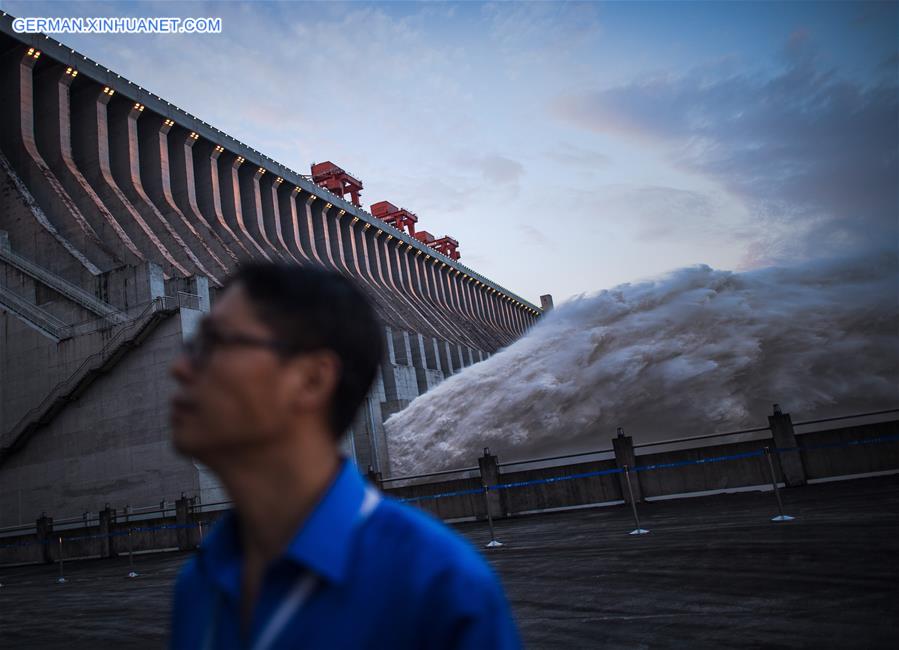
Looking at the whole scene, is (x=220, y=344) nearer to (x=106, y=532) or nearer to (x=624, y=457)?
(x=624, y=457)

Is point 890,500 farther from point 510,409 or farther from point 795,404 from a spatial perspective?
point 510,409

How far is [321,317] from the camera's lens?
1.26 meters

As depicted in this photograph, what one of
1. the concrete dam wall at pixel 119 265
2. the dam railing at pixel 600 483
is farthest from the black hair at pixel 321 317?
the concrete dam wall at pixel 119 265

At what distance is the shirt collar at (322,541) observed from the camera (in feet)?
3.54

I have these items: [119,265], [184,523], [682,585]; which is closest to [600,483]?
[682,585]

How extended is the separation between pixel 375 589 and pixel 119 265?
110 ft

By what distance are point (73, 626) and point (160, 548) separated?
39.6 feet

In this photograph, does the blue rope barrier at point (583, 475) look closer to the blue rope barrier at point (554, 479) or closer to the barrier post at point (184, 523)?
the blue rope barrier at point (554, 479)

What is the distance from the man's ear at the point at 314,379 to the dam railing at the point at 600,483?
11295 mm

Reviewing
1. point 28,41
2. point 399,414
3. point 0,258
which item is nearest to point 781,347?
point 399,414

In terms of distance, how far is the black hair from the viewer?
1.25 m

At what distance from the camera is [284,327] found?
125 centimetres

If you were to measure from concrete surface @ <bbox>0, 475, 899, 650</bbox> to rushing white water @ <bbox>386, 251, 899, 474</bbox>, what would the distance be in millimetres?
8960

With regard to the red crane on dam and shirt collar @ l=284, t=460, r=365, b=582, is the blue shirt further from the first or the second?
the red crane on dam
